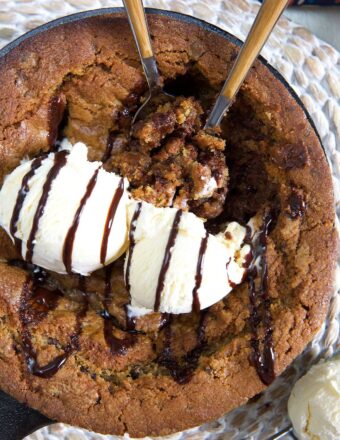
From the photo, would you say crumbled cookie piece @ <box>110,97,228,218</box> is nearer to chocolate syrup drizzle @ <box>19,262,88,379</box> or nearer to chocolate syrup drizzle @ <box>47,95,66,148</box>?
chocolate syrup drizzle @ <box>47,95,66,148</box>

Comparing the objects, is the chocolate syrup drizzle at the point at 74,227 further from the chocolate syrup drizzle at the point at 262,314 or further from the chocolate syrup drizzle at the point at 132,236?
the chocolate syrup drizzle at the point at 262,314

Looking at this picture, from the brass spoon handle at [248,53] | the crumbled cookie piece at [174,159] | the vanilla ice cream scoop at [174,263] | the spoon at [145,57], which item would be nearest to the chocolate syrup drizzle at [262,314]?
the vanilla ice cream scoop at [174,263]

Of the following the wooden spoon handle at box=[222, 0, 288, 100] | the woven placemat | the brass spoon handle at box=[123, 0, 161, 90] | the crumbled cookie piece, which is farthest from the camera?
the woven placemat

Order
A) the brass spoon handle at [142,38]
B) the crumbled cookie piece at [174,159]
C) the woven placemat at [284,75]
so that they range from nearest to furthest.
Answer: the brass spoon handle at [142,38] → the crumbled cookie piece at [174,159] → the woven placemat at [284,75]

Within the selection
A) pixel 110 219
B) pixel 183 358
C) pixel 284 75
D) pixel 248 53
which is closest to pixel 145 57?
pixel 248 53

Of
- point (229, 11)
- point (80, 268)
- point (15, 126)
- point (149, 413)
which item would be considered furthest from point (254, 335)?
point (229, 11)

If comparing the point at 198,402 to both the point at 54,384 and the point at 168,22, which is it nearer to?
the point at 54,384

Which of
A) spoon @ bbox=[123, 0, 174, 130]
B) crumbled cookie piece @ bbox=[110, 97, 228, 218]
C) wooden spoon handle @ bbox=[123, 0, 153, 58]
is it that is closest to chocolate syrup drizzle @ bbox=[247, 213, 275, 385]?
crumbled cookie piece @ bbox=[110, 97, 228, 218]
